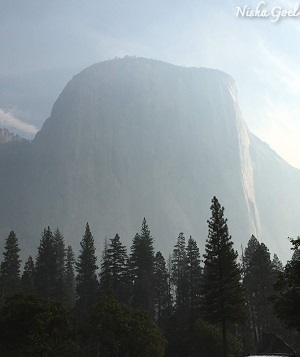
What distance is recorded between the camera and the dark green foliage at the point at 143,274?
64375mm

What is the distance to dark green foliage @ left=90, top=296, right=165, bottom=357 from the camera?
35062 mm

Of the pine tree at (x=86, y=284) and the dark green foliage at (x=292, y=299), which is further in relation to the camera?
the pine tree at (x=86, y=284)

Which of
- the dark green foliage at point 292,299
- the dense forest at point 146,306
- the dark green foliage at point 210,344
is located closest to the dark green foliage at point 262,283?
the dense forest at point 146,306

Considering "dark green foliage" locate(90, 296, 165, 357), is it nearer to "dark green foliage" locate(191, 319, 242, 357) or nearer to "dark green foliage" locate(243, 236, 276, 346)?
"dark green foliage" locate(191, 319, 242, 357)

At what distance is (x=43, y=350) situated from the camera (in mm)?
28016

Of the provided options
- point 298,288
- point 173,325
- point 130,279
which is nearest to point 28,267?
point 130,279

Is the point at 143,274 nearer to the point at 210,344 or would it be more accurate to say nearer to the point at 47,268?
the point at 47,268

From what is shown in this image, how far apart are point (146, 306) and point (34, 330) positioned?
37.7 meters

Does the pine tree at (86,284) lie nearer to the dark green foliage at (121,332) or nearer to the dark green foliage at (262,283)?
the dark green foliage at (262,283)

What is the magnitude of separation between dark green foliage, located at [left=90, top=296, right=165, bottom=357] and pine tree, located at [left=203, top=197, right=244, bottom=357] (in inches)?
316

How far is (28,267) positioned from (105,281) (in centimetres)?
2332

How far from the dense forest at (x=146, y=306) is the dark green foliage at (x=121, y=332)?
0.27ft

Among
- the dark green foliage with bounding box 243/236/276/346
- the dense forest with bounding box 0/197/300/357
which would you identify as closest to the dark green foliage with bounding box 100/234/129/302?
the dense forest with bounding box 0/197/300/357

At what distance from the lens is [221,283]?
44.4m
